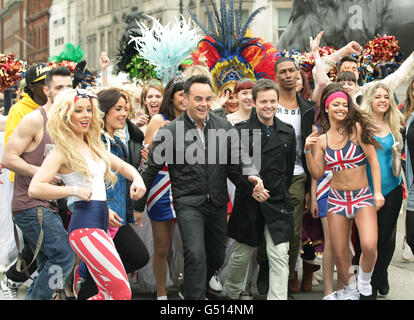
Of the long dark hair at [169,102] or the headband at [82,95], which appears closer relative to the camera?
the headband at [82,95]

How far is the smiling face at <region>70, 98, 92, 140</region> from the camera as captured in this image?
5.16 meters

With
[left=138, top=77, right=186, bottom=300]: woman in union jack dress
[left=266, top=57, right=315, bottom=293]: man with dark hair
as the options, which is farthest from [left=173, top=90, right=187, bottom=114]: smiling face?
[left=266, top=57, right=315, bottom=293]: man with dark hair

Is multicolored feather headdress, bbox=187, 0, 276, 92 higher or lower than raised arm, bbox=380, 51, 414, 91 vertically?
higher

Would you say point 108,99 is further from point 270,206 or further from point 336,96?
point 336,96

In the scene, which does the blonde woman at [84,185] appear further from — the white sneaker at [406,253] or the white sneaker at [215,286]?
the white sneaker at [406,253]

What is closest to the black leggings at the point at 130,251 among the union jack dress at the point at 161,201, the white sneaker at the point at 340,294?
the union jack dress at the point at 161,201

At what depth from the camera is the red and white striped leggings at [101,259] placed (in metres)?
4.94

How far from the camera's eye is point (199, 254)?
5.79 meters

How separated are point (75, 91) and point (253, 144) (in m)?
1.95

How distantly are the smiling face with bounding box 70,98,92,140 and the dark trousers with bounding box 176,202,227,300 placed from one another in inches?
49.0

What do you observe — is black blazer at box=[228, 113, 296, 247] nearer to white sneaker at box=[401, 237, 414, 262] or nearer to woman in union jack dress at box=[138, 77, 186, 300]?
woman in union jack dress at box=[138, 77, 186, 300]

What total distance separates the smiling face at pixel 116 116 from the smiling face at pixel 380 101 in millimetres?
Answer: 2282

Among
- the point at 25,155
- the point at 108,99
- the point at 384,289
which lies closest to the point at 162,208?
the point at 108,99

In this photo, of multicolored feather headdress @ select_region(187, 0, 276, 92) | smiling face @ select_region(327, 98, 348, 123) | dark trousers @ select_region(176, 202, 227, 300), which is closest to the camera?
dark trousers @ select_region(176, 202, 227, 300)
